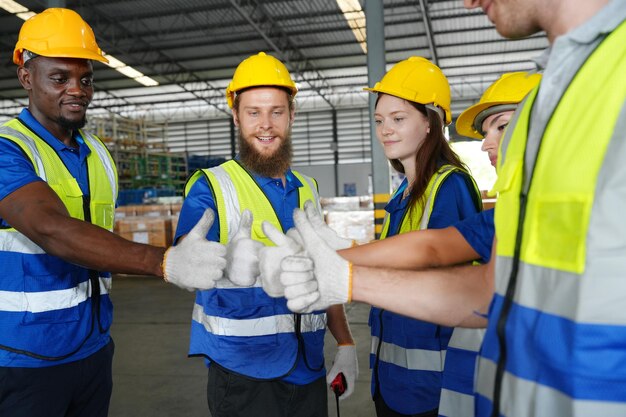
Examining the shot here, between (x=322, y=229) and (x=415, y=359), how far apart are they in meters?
0.79

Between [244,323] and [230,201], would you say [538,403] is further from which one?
[230,201]

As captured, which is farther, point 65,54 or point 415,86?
point 415,86

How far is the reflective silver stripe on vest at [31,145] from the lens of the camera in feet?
6.53

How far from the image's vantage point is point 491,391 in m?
1.06

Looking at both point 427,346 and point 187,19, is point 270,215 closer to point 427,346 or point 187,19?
point 427,346

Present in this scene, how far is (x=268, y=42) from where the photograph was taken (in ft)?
54.3

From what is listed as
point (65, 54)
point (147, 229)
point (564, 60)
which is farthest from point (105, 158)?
point (147, 229)

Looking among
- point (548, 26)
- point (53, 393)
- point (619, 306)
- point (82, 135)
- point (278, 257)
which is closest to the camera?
point (619, 306)

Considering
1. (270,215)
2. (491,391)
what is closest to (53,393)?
(270,215)

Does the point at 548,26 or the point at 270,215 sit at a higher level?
the point at 548,26

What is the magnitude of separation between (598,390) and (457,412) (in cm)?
103

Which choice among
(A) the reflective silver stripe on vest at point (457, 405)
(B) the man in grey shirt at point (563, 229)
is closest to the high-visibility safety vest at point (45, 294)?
(A) the reflective silver stripe on vest at point (457, 405)

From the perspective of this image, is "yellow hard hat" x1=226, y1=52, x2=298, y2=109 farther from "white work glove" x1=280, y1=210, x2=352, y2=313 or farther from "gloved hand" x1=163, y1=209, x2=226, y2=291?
"white work glove" x1=280, y1=210, x2=352, y2=313

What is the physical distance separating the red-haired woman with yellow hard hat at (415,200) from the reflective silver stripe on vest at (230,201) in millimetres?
734
